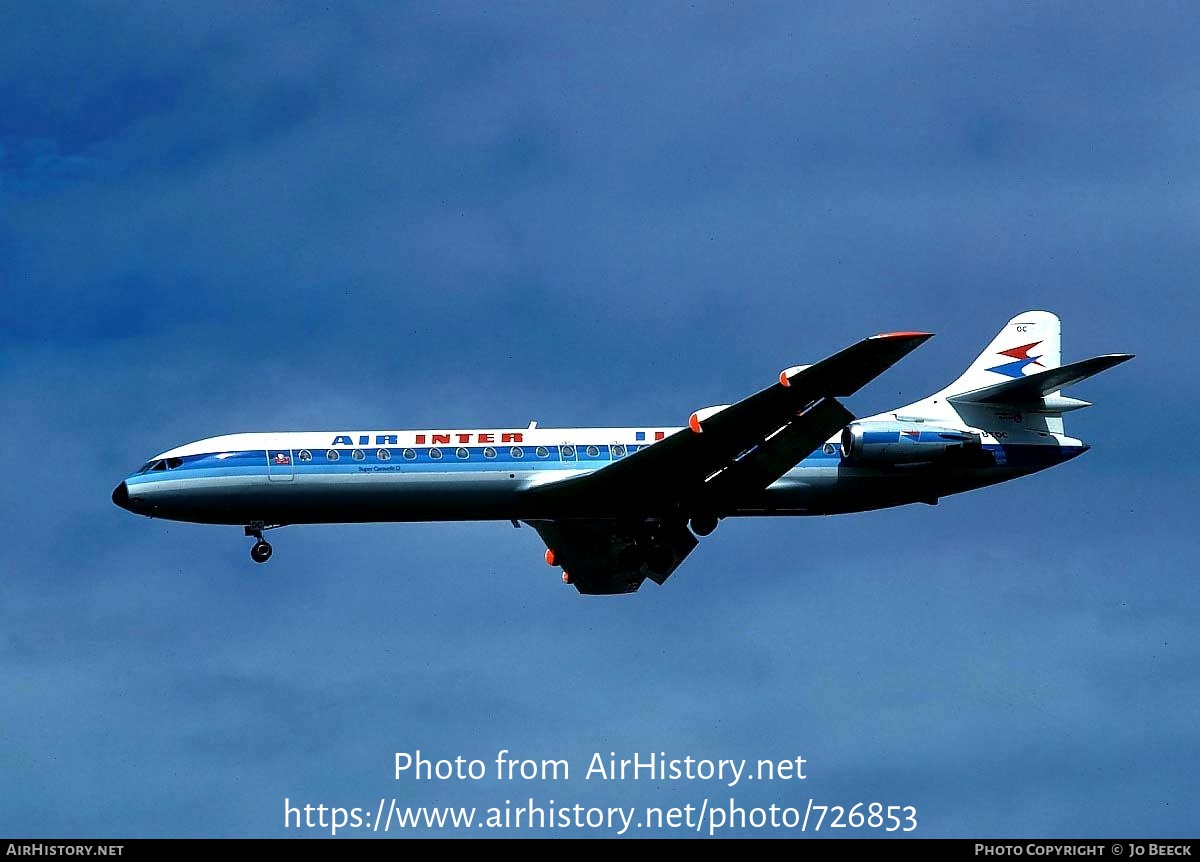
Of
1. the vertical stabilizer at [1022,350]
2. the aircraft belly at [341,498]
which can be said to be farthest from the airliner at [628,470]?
the vertical stabilizer at [1022,350]

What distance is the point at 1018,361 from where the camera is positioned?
1822 inches

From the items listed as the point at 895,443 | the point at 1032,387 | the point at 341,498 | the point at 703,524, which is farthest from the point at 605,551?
the point at 1032,387

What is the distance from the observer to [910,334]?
119ft

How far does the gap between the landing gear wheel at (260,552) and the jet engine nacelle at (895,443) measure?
14.5 m

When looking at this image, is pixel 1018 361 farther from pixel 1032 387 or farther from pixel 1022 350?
pixel 1032 387

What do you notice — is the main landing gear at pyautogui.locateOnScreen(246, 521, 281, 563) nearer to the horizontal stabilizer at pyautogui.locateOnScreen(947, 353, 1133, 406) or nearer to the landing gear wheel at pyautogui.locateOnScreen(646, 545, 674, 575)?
the landing gear wheel at pyautogui.locateOnScreen(646, 545, 674, 575)

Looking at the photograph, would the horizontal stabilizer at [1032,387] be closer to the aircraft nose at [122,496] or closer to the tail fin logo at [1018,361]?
the tail fin logo at [1018,361]

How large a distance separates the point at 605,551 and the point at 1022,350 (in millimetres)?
12366

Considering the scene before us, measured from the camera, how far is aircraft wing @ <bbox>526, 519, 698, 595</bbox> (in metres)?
44.0

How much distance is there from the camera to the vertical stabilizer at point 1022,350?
151 feet
